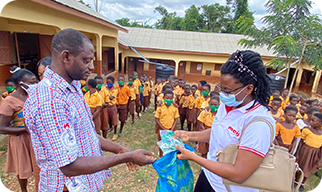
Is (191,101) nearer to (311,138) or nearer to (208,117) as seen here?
(208,117)

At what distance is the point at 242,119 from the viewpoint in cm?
140

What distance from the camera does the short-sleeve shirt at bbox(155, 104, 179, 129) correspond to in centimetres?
426

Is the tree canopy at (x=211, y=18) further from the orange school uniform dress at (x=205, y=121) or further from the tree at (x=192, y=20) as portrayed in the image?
the orange school uniform dress at (x=205, y=121)

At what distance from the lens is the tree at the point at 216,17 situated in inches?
1230

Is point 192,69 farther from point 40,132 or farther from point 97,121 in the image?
point 40,132

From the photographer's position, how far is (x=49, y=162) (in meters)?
1.27

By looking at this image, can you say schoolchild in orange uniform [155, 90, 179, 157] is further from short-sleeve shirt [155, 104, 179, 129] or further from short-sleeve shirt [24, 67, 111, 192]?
short-sleeve shirt [24, 67, 111, 192]

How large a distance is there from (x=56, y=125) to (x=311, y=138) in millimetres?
4673

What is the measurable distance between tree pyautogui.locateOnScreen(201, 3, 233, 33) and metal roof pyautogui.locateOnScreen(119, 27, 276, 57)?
590 inches

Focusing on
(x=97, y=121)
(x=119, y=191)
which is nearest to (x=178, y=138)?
(x=119, y=191)

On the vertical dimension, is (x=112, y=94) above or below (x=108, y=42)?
below

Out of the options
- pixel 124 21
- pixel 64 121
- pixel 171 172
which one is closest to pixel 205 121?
pixel 171 172

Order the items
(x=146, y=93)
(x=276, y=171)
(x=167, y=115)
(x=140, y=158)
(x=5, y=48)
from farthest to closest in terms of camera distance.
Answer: (x=146, y=93), (x=5, y=48), (x=167, y=115), (x=140, y=158), (x=276, y=171)

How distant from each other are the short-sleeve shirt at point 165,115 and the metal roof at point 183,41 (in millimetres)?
10924
